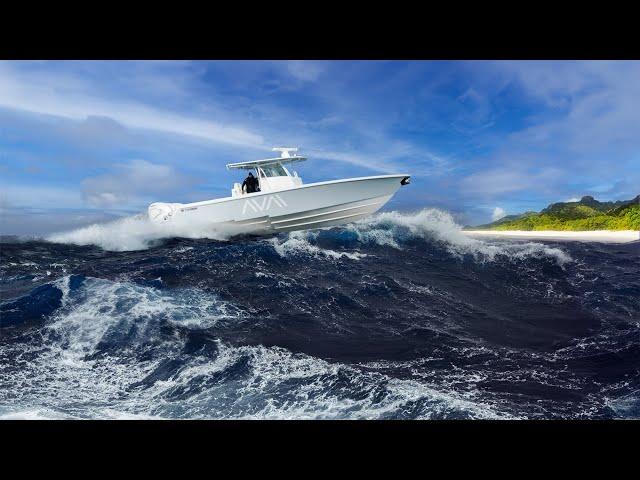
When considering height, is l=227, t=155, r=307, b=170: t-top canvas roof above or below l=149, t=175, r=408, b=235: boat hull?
above

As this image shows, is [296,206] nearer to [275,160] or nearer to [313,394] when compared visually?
[275,160]

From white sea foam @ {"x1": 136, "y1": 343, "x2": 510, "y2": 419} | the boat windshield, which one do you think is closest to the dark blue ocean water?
white sea foam @ {"x1": 136, "y1": 343, "x2": 510, "y2": 419}

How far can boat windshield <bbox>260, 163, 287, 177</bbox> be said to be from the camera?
12.7m

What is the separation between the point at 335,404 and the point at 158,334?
113 inches

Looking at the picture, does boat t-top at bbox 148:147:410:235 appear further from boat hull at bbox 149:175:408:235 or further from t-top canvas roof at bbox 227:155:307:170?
t-top canvas roof at bbox 227:155:307:170

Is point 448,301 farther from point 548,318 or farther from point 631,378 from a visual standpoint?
point 631,378

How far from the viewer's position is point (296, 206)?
1081cm

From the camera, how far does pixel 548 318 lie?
20.3ft

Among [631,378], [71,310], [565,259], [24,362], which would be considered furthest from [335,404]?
[565,259]

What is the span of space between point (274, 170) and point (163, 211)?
12.5ft

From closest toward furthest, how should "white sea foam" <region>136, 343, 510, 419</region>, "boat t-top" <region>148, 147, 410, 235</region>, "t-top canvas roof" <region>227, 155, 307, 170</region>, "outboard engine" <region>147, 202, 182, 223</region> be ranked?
"white sea foam" <region>136, 343, 510, 419</region>
"boat t-top" <region>148, 147, 410, 235</region>
"outboard engine" <region>147, 202, 182, 223</region>
"t-top canvas roof" <region>227, 155, 307, 170</region>

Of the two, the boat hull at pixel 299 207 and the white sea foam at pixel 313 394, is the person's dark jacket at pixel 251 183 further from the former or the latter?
the white sea foam at pixel 313 394

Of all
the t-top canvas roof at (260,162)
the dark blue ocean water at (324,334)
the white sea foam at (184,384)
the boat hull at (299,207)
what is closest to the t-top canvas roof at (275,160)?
the t-top canvas roof at (260,162)

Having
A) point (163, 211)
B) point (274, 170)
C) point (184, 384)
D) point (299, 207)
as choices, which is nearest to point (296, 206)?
point (299, 207)
